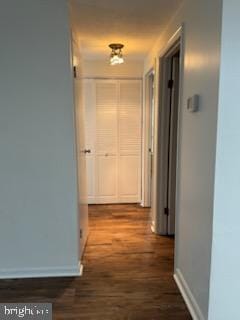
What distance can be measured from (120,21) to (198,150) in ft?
5.35

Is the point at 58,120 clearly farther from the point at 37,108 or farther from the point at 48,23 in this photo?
the point at 48,23

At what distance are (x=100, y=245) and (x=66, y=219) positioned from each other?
85 centimetres

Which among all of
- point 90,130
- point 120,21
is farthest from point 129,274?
point 90,130

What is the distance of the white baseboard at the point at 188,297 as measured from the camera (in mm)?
1860

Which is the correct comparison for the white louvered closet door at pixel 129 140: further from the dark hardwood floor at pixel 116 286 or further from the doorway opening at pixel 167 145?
the dark hardwood floor at pixel 116 286

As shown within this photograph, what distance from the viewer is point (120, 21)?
267 cm

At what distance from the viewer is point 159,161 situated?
3.27 metres

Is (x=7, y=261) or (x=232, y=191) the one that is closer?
(x=232, y=191)

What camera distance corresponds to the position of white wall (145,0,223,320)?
161 centimetres

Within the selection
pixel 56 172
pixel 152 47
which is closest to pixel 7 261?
pixel 56 172

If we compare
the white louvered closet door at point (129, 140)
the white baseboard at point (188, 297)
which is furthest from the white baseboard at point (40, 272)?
the white louvered closet door at point (129, 140)

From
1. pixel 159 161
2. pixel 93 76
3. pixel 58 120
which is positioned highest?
pixel 93 76

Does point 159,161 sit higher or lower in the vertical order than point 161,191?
higher

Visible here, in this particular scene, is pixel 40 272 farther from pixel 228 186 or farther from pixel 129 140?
pixel 129 140
